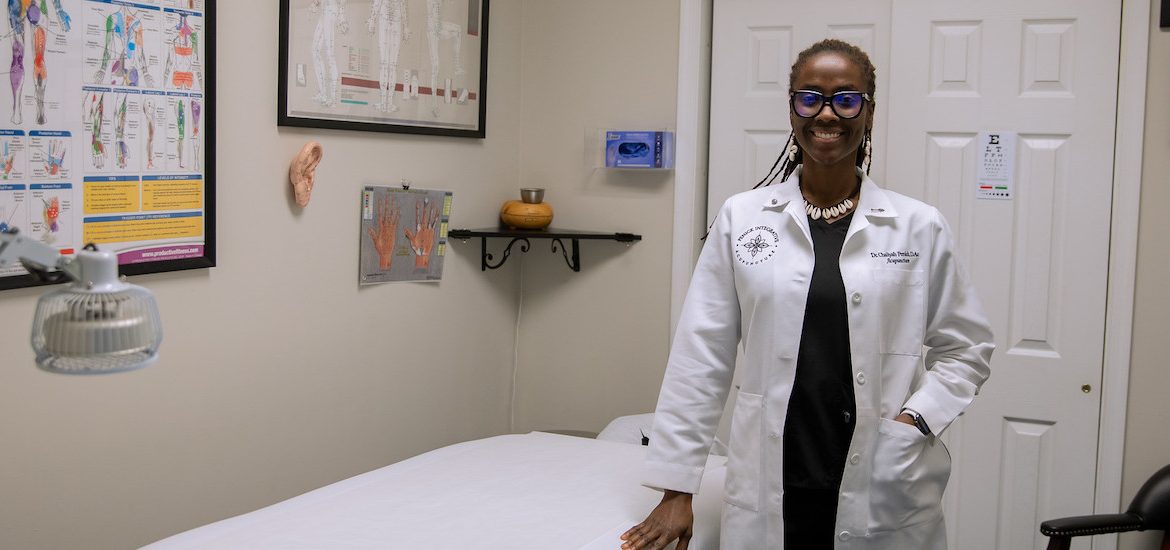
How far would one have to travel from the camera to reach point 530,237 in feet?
10.9

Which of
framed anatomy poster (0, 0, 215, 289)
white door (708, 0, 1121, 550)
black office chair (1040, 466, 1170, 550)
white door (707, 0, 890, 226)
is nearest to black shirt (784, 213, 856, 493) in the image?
black office chair (1040, 466, 1170, 550)

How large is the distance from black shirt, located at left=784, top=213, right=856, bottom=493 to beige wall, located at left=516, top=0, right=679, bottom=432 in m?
1.63

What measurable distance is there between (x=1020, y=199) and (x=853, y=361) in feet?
4.91

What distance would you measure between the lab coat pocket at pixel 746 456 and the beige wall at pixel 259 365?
4.06 ft

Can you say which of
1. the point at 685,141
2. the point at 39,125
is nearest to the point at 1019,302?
the point at 685,141

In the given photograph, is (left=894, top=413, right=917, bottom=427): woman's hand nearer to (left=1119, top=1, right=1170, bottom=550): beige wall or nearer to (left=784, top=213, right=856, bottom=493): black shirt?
(left=784, top=213, right=856, bottom=493): black shirt

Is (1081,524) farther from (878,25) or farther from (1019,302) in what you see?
(878,25)

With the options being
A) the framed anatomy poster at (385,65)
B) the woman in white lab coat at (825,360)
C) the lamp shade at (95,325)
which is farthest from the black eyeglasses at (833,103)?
the framed anatomy poster at (385,65)

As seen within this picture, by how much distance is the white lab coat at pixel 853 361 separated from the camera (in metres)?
1.72

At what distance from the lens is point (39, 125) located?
6.45 feet

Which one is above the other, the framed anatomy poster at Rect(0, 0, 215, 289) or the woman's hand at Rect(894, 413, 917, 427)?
the framed anatomy poster at Rect(0, 0, 215, 289)

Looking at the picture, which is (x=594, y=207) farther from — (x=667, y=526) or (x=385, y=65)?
(x=667, y=526)

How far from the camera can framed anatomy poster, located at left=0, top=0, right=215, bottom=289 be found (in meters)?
1.94

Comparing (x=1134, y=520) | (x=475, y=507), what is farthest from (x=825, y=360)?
(x=1134, y=520)
